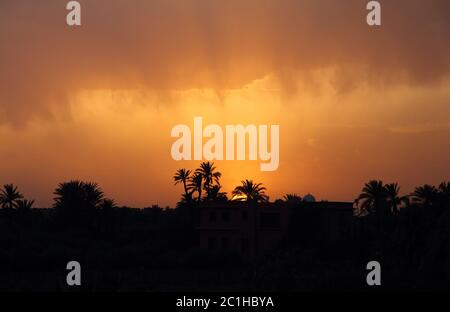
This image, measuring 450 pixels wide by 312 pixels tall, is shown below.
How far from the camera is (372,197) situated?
78.8 meters

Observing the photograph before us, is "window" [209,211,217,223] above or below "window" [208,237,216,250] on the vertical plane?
above

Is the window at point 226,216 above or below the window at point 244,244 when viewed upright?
above

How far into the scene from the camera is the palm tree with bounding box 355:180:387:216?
257ft

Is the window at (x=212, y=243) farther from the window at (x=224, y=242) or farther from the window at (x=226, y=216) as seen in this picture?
the window at (x=226, y=216)

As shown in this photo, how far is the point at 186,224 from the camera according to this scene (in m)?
81.5

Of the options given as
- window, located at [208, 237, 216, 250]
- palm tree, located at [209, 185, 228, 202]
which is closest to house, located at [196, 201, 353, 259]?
window, located at [208, 237, 216, 250]

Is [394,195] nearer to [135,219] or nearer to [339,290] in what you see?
[339,290]

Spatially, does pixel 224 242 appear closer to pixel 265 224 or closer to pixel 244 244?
pixel 244 244

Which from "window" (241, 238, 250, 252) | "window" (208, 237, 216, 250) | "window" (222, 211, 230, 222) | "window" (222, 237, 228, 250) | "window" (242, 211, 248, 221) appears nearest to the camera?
"window" (241, 238, 250, 252)

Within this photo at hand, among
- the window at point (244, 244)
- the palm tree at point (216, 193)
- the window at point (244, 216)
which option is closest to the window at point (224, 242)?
the window at point (244, 244)

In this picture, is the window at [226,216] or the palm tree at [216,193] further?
the palm tree at [216,193]

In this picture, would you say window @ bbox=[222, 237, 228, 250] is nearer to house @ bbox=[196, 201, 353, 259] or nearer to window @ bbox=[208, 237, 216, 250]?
house @ bbox=[196, 201, 353, 259]

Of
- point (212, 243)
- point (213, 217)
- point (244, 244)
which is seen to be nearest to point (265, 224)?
point (244, 244)

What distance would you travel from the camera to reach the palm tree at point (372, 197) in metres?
78.4
